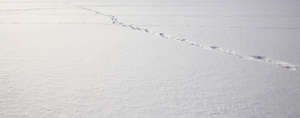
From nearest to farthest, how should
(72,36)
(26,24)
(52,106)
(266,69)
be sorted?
(52,106), (266,69), (72,36), (26,24)

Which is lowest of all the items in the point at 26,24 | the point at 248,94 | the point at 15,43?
the point at 248,94

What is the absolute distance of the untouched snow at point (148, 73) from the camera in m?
1.13

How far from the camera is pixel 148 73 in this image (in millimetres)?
1582

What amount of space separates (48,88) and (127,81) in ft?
1.35

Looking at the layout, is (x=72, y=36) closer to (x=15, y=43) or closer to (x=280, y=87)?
(x=15, y=43)

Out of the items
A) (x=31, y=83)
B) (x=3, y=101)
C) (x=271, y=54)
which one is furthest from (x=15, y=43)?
(x=271, y=54)

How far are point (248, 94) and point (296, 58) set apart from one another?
2.87 feet

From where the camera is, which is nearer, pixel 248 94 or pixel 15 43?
pixel 248 94

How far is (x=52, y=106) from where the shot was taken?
114 centimetres

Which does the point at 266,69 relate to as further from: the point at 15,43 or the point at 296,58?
the point at 15,43

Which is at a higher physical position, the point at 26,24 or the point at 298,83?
the point at 26,24

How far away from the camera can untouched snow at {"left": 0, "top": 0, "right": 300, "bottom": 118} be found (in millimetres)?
1130

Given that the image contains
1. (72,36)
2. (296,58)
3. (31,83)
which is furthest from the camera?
(72,36)

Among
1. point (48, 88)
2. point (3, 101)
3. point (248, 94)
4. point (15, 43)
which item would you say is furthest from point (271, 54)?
point (15, 43)
